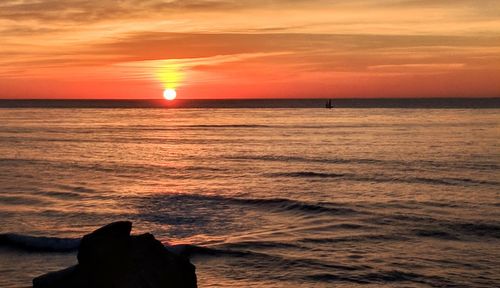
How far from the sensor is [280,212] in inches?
874

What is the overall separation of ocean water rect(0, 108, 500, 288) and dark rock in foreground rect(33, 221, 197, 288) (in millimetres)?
3617

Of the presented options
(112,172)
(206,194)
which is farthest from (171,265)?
(112,172)

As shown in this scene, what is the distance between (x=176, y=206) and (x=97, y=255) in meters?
13.7

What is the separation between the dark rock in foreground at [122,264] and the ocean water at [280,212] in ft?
11.9

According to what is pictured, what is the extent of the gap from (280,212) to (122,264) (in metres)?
13.0

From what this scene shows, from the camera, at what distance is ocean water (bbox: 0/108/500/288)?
14.7 m

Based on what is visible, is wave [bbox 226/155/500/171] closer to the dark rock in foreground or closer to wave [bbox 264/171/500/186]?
wave [bbox 264/171/500/186]

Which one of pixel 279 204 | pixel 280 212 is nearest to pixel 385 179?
pixel 279 204

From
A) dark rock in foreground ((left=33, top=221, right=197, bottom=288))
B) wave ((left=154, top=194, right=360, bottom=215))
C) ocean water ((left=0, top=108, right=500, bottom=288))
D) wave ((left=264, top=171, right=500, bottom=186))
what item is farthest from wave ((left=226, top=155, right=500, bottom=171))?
dark rock in foreground ((left=33, top=221, right=197, bottom=288))

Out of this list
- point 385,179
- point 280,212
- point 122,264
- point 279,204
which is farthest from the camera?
point 385,179

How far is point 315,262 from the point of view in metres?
15.2

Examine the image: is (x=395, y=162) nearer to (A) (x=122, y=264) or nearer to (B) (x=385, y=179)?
(B) (x=385, y=179)

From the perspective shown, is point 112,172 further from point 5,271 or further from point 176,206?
point 5,271

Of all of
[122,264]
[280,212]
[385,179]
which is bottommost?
[280,212]
